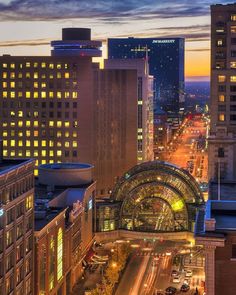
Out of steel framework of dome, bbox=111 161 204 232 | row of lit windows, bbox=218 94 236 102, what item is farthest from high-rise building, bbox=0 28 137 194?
row of lit windows, bbox=218 94 236 102

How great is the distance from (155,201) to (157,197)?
2.44 ft

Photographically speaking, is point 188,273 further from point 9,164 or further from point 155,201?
point 9,164

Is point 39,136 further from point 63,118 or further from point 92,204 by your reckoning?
point 92,204

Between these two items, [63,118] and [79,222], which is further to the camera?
[63,118]

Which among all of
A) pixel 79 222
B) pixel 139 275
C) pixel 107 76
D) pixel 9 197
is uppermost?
pixel 107 76

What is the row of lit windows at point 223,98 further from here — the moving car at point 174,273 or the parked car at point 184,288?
the parked car at point 184,288

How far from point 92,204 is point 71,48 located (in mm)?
94073

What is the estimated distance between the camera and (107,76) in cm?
17562

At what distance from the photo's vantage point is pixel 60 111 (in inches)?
6757

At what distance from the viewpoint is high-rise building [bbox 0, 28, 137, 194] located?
16950 cm

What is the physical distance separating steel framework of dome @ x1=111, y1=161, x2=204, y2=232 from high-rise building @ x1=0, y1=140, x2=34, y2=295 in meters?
40.9

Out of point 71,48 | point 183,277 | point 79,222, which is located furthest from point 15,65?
point 183,277

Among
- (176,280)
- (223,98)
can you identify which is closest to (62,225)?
(176,280)

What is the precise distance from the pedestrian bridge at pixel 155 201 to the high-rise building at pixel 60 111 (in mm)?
58577
